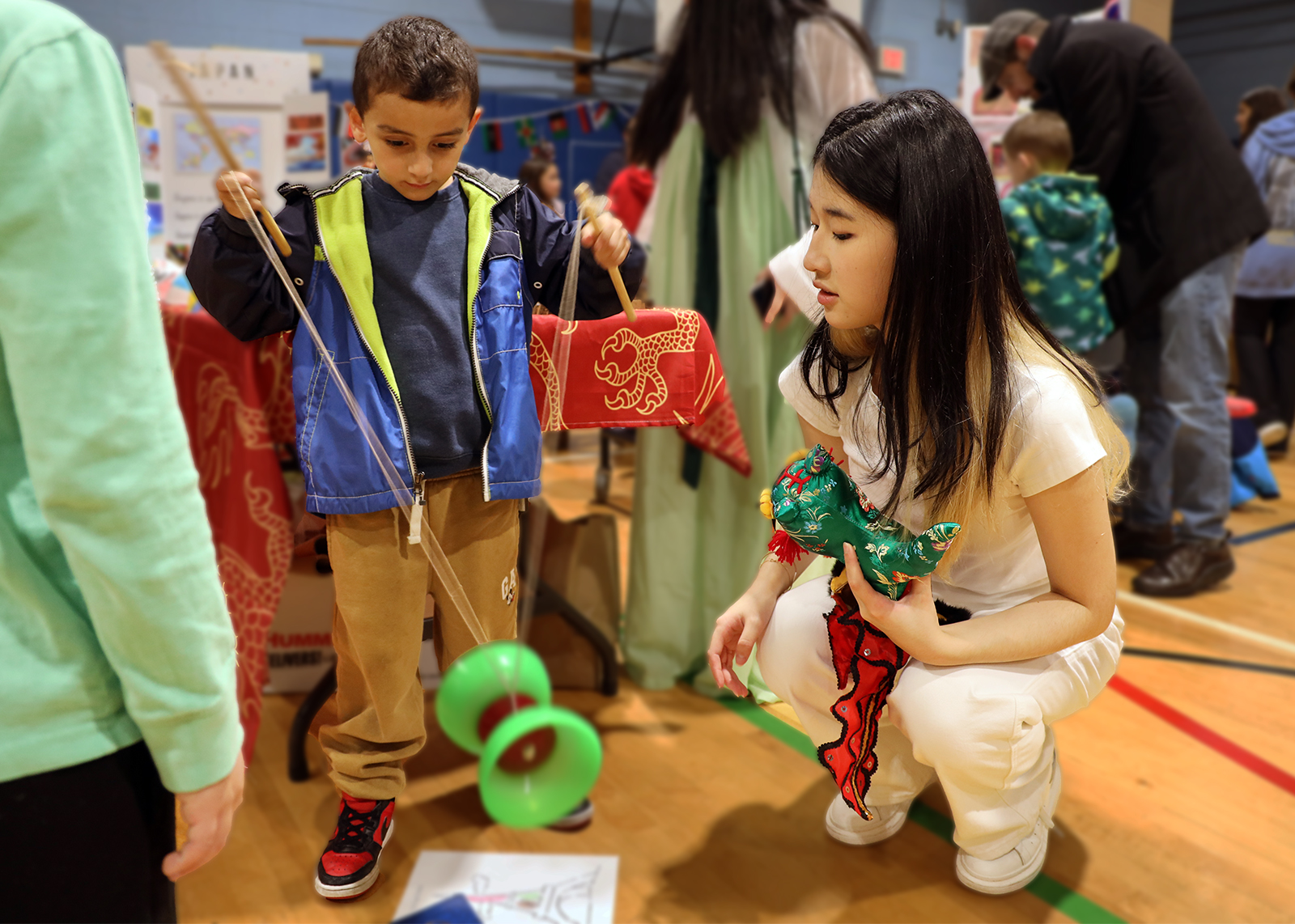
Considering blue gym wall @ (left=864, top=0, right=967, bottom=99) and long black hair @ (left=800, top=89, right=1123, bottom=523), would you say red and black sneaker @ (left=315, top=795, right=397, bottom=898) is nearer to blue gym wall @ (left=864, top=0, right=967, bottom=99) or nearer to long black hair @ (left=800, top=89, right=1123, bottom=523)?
long black hair @ (left=800, top=89, right=1123, bottom=523)

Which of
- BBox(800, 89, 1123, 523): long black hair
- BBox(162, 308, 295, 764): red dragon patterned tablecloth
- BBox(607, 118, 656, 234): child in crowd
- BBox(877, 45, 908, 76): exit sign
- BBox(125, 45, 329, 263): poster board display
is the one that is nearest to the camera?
BBox(800, 89, 1123, 523): long black hair

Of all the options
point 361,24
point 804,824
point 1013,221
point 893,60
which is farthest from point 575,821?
point 893,60

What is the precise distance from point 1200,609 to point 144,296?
2.69 metres

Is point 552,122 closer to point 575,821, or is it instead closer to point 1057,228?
point 1057,228

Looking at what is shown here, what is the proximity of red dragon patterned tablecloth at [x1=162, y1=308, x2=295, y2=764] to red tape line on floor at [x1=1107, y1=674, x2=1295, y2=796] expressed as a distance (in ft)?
5.76

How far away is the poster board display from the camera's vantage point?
2.86 m

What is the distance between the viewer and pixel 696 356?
4.39 ft

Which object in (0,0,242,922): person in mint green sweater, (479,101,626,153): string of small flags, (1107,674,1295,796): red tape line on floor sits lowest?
(1107,674,1295,796): red tape line on floor

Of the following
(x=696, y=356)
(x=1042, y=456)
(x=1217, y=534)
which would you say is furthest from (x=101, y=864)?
(x=1217, y=534)

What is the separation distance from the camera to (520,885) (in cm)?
150

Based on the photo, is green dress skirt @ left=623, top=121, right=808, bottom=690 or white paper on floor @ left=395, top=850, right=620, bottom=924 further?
green dress skirt @ left=623, top=121, right=808, bottom=690

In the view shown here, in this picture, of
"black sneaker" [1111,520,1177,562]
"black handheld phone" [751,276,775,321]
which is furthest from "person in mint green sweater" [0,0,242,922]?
"black sneaker" [1111,520,1177,562]

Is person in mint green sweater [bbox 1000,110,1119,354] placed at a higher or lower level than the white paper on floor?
higher

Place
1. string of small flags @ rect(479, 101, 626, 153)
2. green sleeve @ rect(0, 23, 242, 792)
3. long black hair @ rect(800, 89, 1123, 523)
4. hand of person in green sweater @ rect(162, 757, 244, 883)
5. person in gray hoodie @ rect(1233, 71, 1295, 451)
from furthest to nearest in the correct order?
string of small flags @ rect(479, 101, 626, 153) → person in gray hoodie @ rect(1233, 71, 1295, 451) → long black hair @ rect(800, 89, 1123, 523) → hand of person in green sweater @ rect(162, 757, 244, 883) → green sleeve @ rect(0, 23, 242, 792)
